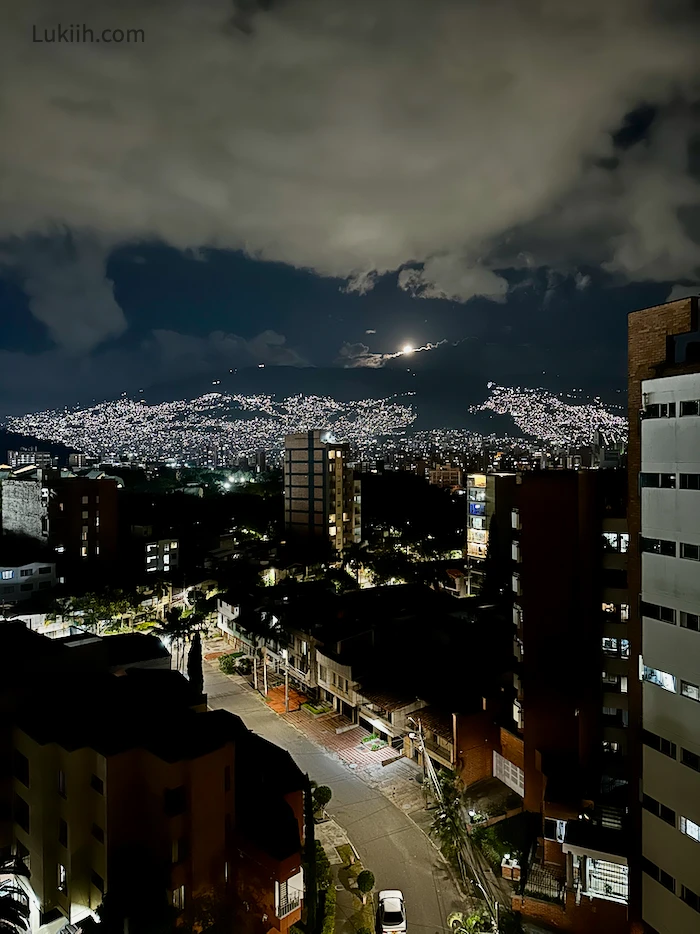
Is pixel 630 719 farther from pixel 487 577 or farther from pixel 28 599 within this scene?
pixel 28 599

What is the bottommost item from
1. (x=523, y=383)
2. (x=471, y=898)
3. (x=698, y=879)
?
(x=471, y=898)

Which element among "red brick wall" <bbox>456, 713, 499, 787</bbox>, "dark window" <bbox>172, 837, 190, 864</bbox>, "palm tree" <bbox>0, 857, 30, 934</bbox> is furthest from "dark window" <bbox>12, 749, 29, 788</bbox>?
"red brick wall" <bbox>456, 713, 499, 787</bbox>

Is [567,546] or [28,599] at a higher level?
[567,546]

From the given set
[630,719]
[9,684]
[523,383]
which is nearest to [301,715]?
[9,684]

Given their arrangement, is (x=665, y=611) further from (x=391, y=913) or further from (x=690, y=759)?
(x=391, y=913)

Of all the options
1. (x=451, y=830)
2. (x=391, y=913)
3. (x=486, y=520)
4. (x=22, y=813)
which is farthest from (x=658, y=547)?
(x=486, y=520)

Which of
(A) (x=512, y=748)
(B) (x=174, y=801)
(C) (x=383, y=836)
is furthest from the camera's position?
(A) (x=512, y=748)
